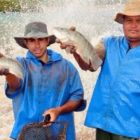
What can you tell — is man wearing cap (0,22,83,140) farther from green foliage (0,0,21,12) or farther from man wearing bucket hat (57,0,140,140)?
green foliage (0,0,21,12)

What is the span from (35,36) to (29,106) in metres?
0.64

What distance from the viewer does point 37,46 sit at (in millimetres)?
5227

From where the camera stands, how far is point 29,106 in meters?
5.22

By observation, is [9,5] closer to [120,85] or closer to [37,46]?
[37,46]

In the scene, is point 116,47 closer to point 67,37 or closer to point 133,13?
point 133,13

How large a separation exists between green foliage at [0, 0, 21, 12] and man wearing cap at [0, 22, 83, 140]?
945 inches

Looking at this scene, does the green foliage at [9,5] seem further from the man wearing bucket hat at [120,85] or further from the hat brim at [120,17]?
the man wearing bucket hat at [120,85]

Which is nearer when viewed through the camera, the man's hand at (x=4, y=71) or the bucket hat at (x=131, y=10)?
the man's hand at (x=4, y=71)

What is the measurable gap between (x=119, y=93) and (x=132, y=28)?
594mm

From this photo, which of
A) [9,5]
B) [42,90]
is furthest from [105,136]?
[9,5]

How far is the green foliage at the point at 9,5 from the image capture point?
2953cm

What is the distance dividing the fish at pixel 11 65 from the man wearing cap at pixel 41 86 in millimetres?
158

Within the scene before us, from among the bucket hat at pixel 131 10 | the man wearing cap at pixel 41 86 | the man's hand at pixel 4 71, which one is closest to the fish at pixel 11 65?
the man's hand at pixel 4 71

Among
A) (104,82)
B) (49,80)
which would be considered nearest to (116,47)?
(104,82)
